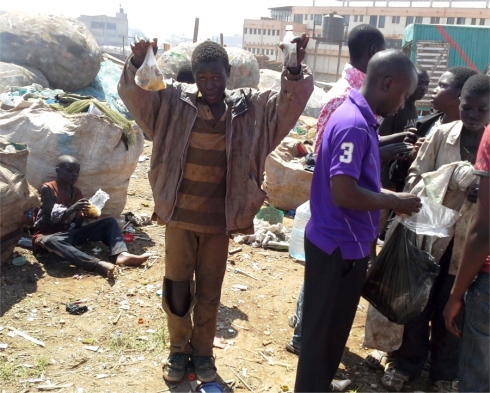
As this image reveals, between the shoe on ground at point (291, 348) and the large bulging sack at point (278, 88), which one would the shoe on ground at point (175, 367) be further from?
the large bulging sack at point (278, 88)

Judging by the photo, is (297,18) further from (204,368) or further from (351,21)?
(204,368)

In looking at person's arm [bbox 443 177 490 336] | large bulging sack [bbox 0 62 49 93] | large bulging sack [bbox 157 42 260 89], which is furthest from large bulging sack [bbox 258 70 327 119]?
person's arm [bbox 443 177 490 336]

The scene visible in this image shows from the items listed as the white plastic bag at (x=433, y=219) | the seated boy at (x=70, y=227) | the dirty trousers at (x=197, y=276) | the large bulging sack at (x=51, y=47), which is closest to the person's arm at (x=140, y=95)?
the dirty trousers at (x=197, y=276)

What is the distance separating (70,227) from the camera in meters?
4.79

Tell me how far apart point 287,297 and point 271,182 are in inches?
98.9

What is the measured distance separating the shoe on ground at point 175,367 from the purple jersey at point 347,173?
119cm

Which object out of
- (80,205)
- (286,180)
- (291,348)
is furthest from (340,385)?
(286,180)

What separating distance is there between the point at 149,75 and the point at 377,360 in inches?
88.8

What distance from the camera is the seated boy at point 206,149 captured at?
8.74 ft

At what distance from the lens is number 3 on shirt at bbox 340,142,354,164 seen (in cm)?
211

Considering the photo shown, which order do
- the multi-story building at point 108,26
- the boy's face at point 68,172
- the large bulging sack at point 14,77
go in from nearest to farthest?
the boy's face at point 68,172 < the large bulging sack at point 14,77 < the multi-story building at point 108,26

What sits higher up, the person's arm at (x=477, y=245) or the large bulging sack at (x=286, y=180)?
the person's arm at (x=477, y=245)

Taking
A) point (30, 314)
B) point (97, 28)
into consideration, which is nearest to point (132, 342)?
point (30, 314)

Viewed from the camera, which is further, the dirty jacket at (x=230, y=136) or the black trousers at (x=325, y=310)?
the dirty jacket at (x=230, y=136)
